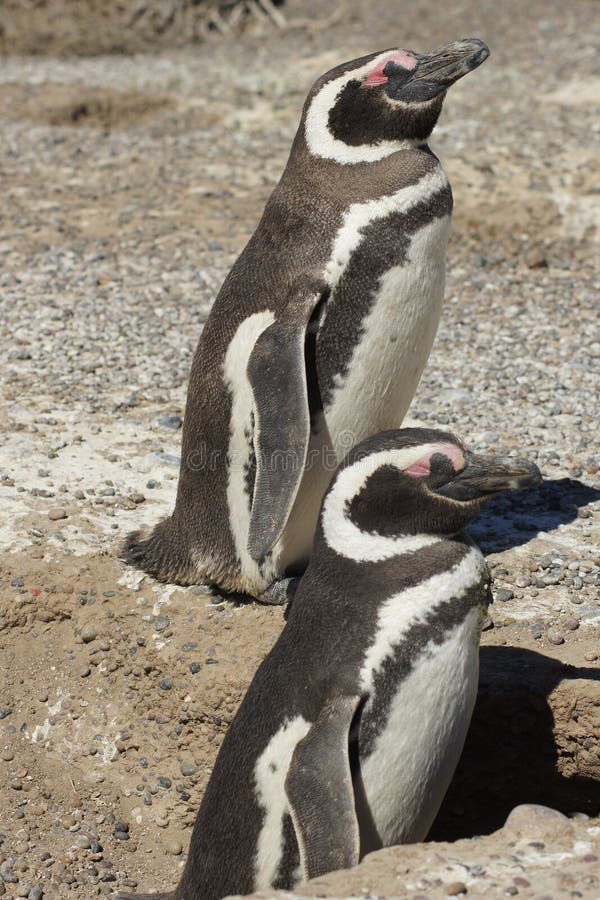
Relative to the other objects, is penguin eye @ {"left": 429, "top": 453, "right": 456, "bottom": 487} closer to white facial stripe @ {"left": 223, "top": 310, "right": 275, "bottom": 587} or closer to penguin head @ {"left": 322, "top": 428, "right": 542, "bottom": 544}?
penguin head @ {"left": 322, "top": 428, "right": 542, "bottom": 544}

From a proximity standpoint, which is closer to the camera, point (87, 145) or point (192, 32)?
point (87, 145)

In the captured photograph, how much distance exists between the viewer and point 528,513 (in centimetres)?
517

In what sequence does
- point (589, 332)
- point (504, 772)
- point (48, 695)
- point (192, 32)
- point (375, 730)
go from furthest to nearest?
point (192, 32) < point (589, 332) < point (48, 695) < point (504, 772) < point (375, 730)

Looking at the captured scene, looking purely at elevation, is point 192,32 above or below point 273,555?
below

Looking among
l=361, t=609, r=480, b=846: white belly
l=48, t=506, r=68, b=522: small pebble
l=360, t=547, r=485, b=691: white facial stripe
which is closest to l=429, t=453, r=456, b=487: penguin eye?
l=360, t=547, r=485, b=691: white facial stripe

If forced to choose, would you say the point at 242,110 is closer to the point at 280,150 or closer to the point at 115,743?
the point at 280,150

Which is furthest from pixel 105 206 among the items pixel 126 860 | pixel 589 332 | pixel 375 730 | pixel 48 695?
pixel 375 730

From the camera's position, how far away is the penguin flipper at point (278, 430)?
3934 millimetres

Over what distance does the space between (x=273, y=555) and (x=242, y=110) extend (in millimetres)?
7586

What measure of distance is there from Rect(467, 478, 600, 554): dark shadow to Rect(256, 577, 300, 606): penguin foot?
0.85 meters

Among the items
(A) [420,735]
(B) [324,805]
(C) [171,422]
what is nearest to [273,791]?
(B) [324,805]

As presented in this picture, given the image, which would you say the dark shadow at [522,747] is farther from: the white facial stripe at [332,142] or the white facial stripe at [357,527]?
the white facial stripe at [332,142]

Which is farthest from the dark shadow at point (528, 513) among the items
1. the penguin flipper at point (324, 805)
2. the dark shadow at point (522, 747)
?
the penguin flipper at point (324, 805)

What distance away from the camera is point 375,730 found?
3277mm
